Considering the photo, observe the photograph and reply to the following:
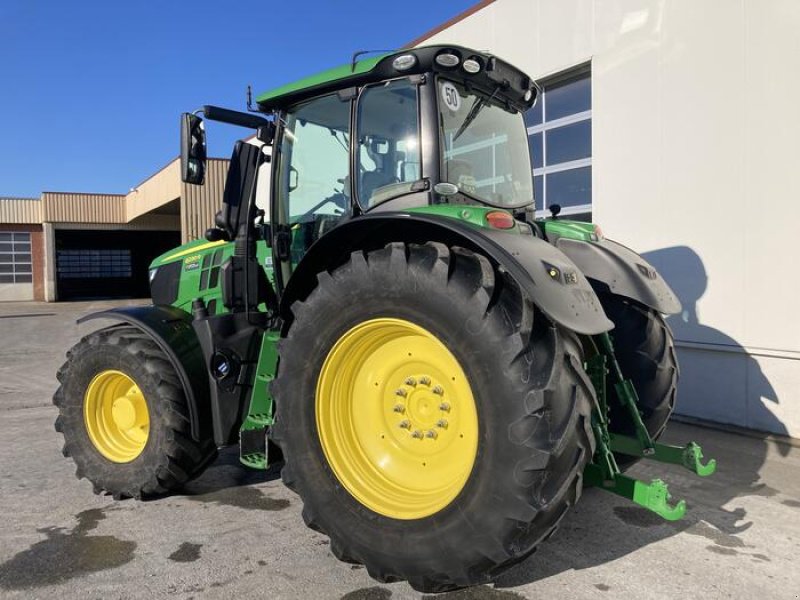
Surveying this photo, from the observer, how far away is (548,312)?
2.25 metres

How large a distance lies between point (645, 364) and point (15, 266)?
32042 millimetres

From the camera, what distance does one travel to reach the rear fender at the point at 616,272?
3295mm

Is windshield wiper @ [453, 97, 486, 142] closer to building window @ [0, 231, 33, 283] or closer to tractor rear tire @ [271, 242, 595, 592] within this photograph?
tractor rear tire @ [271, 242, 595, 592]

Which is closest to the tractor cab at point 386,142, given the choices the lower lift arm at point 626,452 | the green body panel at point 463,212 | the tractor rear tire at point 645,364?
the green body panel at point 463,212

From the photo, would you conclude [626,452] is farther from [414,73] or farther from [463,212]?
[414,73]

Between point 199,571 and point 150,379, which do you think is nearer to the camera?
point 199,571

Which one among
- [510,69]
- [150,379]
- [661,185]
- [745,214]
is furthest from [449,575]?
[661,185]

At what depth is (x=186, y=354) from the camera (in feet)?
→ 12.1

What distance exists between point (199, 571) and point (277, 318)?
4.74ft

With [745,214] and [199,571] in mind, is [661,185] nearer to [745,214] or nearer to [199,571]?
[745,214]

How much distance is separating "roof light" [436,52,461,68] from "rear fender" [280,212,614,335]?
85 centimetres

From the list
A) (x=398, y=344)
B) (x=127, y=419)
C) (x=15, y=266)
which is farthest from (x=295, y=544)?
(x=15, y=266)

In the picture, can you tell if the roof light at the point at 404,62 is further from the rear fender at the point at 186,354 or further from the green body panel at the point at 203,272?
the rear fender at the point at 186,354

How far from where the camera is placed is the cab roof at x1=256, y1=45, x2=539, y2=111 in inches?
121
